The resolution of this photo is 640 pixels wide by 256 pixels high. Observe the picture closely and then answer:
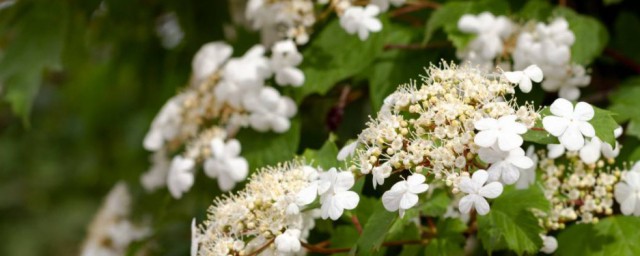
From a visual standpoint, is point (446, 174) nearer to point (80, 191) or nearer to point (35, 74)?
point (35, 74)

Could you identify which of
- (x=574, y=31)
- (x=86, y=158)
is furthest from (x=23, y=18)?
(x=86, y=158)

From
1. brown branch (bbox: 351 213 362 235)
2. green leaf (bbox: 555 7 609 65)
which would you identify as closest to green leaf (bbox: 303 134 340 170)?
brown branch (bbox: 351 213 362 235)

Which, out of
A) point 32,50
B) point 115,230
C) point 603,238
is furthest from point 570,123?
point 115,230

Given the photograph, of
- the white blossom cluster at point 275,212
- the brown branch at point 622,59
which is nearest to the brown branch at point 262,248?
the white blossom cluster at point 275,212

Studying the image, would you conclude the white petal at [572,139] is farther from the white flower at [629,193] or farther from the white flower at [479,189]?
the white flower at [629,193]

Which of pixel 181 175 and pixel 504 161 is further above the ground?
Result: pixel 181 175

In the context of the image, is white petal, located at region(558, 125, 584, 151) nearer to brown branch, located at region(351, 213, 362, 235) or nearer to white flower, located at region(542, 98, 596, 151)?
white flower, located at region(542, 98, 596, 151)

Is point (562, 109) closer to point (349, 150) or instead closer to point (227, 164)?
point (349, 150)
